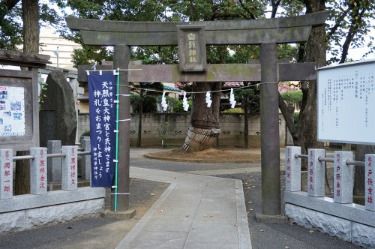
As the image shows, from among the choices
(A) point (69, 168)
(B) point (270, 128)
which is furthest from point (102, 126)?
(B) point (270, 128)

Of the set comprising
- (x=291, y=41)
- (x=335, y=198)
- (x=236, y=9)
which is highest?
(x=236, y=9)

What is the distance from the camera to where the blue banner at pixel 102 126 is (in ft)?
31.6

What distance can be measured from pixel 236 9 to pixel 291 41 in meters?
10.2

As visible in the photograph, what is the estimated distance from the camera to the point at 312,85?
1458 centimetres

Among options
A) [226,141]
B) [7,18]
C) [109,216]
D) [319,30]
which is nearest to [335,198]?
[109,216]

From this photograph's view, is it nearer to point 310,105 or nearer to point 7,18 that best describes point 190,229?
point 310,105

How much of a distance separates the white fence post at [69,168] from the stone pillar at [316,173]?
4239 millimetres

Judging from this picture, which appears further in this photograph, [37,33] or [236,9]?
[236,9]

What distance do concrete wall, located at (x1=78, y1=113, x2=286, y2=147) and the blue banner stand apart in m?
20.1

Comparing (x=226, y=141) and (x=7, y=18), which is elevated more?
(x=7, y=18)

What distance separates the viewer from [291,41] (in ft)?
30.4

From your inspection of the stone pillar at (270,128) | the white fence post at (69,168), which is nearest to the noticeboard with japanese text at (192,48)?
the stone pillar at (270,128)

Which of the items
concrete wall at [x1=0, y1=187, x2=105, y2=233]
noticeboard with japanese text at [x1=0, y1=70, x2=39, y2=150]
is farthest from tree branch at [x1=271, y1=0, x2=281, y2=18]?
concrete wall at [x1=0, y1=187, x2=105, y2=233]

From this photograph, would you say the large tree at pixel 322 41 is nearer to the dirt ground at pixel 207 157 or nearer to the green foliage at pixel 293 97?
the dirt ground at pixel 207 157
